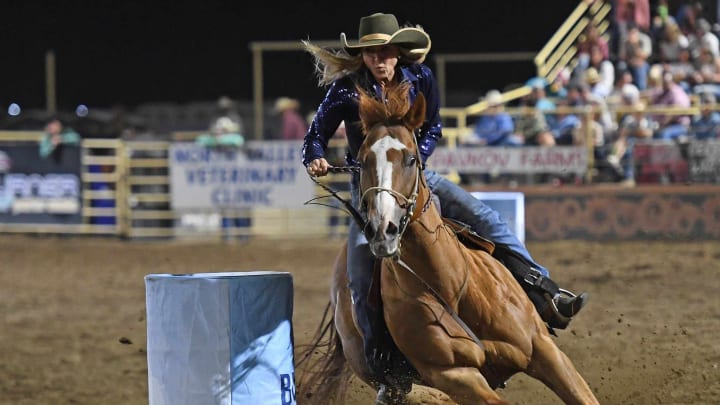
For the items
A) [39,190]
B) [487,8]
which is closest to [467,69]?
[487,8]

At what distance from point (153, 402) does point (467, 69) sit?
16.2 metres

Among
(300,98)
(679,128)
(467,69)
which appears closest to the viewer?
(679,128)

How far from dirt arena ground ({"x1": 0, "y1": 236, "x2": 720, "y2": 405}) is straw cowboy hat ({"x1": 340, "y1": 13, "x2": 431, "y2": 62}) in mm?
1794

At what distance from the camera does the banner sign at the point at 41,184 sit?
1645 cm

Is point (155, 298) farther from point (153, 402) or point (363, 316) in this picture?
point (363, 316)

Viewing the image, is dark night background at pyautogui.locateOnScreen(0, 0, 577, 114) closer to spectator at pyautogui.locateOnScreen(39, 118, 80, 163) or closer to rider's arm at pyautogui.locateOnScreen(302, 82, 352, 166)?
spectator at pyautogui.locateOnScreen(39, 118, 80, 163)

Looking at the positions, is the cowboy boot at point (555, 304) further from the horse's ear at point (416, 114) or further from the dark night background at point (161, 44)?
the dark night background at point (161, 44)

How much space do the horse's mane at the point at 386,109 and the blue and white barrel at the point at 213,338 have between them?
3.03ft

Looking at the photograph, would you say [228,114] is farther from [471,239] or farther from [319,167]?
[319,167]

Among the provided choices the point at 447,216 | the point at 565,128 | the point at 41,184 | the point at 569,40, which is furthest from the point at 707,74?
the point at 447,216

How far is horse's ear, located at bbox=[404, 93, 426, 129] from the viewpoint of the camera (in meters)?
4.13

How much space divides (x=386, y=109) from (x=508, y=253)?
1163 mm

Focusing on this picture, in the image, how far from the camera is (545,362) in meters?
4.49

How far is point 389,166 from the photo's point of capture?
3906 millimetres
